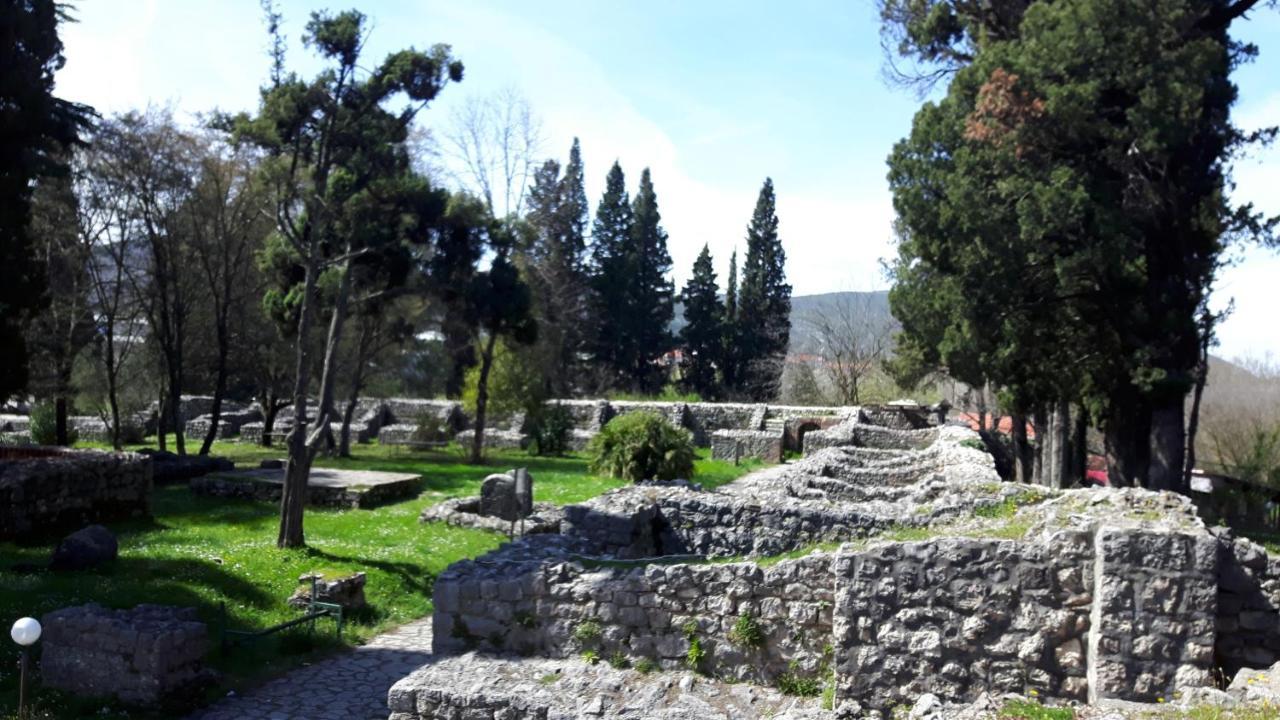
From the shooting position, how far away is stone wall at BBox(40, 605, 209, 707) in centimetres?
764

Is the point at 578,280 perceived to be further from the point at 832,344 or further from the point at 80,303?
the point at 80,303

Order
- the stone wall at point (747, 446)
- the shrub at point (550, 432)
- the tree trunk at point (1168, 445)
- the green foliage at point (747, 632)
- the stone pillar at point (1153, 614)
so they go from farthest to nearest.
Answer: the shrub at point (550, 432), the stone wall at point (747, 446), the tree trunk at point (1168, 445), the green foliage at point (747, 632), the stone pillar at point (1153, 614)

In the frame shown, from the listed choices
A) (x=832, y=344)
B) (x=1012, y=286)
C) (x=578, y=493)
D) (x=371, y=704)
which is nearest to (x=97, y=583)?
(x=371, y=704)

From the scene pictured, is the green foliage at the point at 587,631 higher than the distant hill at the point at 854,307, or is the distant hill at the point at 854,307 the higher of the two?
the distant hill at the point at 854,307

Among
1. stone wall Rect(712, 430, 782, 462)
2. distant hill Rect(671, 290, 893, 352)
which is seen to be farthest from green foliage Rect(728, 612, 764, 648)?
distant hill Rect(671, 290, 893, 352)

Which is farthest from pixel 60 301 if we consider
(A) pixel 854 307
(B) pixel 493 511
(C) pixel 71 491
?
(A) pixel 854 307

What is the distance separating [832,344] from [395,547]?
33010 mm

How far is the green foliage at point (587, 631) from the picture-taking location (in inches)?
280

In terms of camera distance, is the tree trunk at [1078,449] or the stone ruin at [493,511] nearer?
the stone ruin at [493,511]

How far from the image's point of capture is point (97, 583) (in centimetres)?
1076

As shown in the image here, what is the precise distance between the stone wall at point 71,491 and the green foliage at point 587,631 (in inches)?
415

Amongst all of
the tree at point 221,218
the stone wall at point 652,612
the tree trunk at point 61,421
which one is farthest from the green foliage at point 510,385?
the stone wall at point 652,612

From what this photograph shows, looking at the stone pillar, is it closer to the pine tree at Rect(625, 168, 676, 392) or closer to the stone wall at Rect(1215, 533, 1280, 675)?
the stone wall at Rect(1215, 533, 1280, 675)

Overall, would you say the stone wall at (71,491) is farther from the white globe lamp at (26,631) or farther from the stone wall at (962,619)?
the stone wall at (962,619)
